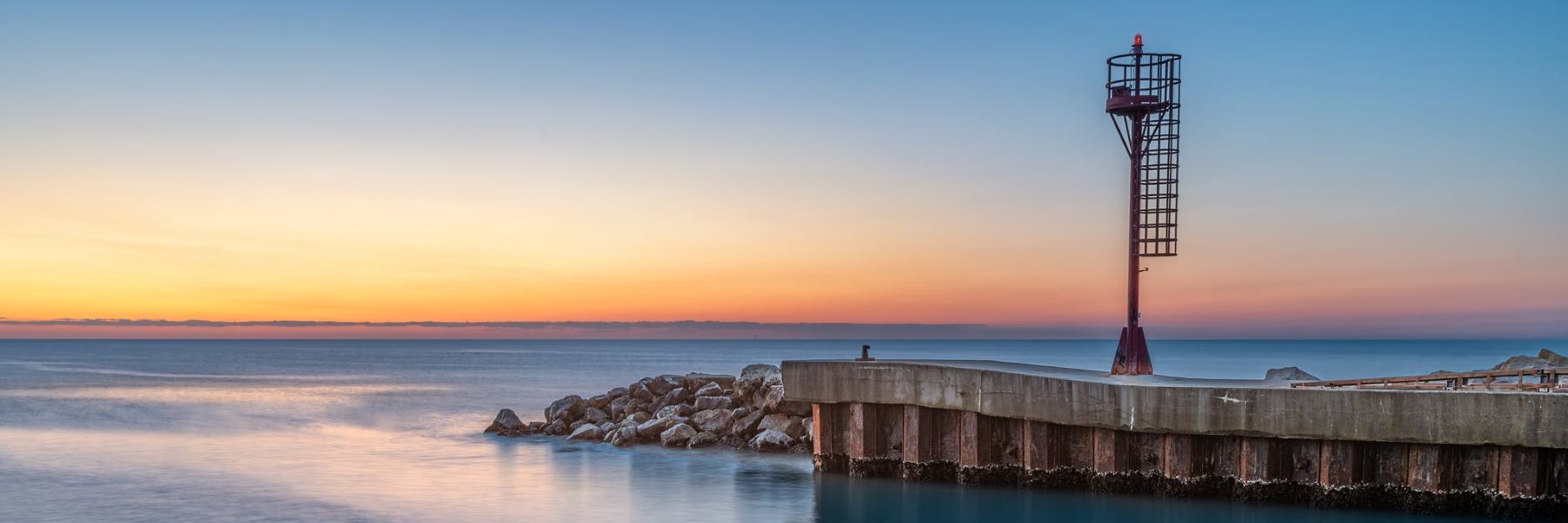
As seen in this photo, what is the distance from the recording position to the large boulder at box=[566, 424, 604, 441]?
93.8 ft

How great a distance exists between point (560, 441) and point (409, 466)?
391 centimetres

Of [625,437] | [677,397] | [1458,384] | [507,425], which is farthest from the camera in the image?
[507,425]

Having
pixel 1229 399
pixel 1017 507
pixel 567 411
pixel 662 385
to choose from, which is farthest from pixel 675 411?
pixel 1229 399

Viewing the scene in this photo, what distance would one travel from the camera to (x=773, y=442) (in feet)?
82.9

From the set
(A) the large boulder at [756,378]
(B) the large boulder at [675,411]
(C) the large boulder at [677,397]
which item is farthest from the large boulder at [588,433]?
(A) the large boulder at [756,378]

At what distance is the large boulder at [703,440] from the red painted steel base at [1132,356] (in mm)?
9168

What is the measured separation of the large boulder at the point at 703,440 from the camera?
26.5 meters

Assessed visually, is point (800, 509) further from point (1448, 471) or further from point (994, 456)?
point (1448, 471)

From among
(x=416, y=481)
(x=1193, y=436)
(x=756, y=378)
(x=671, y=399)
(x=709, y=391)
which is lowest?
(x=416, y=481)

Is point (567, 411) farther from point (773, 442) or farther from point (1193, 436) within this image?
point (1193, 436)

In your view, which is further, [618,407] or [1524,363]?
[618,407]

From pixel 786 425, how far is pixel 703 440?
Answer: 6.77 feet

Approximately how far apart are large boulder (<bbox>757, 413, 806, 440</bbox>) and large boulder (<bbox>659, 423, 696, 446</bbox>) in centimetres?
176

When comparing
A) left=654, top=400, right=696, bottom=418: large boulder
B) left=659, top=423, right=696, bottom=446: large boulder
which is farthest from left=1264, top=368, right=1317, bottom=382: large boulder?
left=654, top=400, right=696, bottom=418: large boulder
